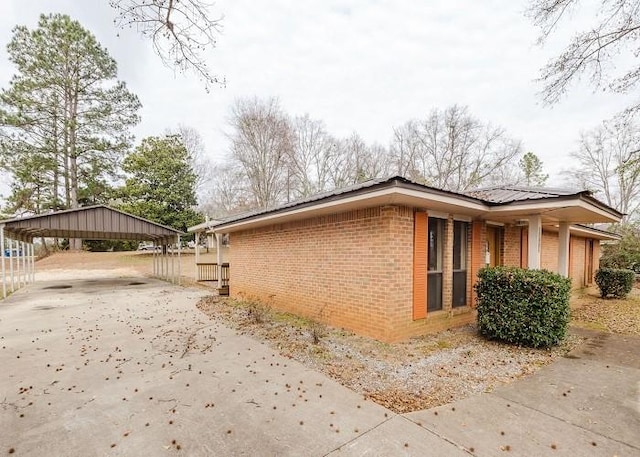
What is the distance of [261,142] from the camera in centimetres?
2388

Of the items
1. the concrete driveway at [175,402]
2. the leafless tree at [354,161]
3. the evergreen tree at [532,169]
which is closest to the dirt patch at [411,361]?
the concrete driveway at [175,402]

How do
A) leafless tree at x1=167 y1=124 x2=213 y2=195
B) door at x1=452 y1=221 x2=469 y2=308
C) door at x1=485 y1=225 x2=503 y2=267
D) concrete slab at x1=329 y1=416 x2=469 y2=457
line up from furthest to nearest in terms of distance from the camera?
leafless tree at x1=167 y1=124 x2=213 y2=195 < door at x1=485 y1=225 x2=503 y2=267 < door at x1=452 y1=221 x2=469 y2=308 < concrete slab at x1=329 y1=416 x2=469 y2=457

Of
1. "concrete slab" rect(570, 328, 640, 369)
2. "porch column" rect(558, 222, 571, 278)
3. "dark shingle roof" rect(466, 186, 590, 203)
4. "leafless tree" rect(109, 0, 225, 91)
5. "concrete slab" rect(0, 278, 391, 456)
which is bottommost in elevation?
"concrete slab" rect(570, 328, 640, 369)

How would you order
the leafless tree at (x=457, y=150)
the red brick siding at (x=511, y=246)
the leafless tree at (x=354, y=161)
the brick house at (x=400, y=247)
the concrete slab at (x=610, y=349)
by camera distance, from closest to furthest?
1. the concrete slab at (x=610, y=349)
2. the brick house at (x=400, y=247)
3. the red brick siding at (x=511, y=246)
4. the leafless tree at (x=457, y=150)
5. the leafless tree at (x=354, y=161)

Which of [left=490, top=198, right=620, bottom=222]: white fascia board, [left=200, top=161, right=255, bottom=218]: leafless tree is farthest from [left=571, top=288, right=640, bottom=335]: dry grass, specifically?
[left=200, top=161, right=255, bottom=218]: leafless tree

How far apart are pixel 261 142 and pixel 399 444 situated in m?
23.6

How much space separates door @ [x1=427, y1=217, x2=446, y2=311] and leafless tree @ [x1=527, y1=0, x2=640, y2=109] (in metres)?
4.14

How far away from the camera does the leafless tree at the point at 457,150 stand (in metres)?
25.2

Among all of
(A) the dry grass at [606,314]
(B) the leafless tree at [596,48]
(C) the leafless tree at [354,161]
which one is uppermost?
(C) the leafless tree at [354,161]

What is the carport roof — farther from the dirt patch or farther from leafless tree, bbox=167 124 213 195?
leafless tree, bbox=167 124 213 195

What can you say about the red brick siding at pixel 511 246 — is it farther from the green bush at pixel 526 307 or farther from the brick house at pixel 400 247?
the green bush at pixel 526 307

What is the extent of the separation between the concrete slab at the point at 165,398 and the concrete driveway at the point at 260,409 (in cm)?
2

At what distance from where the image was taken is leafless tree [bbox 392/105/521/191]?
82.6 ft

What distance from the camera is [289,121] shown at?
985 inches
